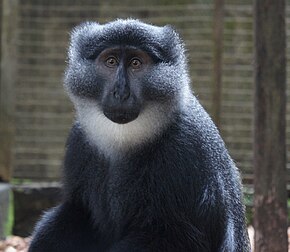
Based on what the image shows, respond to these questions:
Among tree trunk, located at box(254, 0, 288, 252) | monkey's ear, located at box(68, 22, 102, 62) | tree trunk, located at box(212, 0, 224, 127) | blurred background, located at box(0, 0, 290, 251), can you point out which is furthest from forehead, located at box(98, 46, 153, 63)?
blurred background, located at box(0, 0, 290, 251)

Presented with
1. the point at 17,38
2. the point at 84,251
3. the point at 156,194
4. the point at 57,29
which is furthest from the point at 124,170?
the point at 57,29

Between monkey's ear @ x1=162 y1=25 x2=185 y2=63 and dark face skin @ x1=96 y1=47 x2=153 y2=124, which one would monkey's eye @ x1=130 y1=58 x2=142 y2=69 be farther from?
monkey's ear @ x1=162 y1=25 x2=185 y2=63

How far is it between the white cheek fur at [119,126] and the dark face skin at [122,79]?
117 millimetres

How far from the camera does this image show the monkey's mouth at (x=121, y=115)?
4239mm

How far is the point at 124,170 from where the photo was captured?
4.54m

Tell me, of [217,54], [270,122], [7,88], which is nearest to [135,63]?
[270,122]

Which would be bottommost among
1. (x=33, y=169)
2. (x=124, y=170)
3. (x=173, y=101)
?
(x=33, y=169)

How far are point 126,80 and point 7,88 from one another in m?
3.16

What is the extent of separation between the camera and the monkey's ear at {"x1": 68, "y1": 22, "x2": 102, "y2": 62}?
14.9 feet

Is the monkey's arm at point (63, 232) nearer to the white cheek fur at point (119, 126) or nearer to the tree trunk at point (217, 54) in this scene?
the white cheek fur at point (119, 126)

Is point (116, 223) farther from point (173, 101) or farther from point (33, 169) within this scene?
point (33, 169)

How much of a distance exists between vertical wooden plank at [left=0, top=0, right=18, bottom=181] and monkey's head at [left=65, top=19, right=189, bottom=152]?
2740mm

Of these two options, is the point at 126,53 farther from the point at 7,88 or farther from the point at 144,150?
the point at 7,88

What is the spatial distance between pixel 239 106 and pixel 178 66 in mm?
3505
